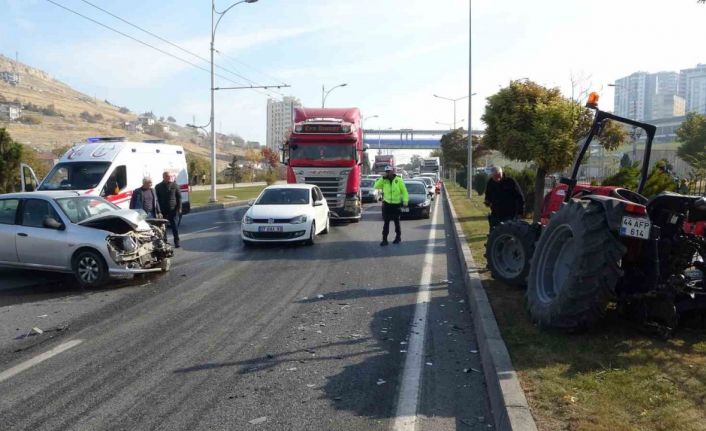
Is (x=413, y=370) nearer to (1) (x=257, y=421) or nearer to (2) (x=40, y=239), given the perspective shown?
(1) (x=257, y=421)

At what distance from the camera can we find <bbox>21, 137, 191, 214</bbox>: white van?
1686 cm

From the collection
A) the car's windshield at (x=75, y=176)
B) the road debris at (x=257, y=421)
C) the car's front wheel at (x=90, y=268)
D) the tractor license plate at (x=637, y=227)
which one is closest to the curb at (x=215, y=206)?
the car's windshield at (x=75, y=176)

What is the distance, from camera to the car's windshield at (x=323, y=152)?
20297mm

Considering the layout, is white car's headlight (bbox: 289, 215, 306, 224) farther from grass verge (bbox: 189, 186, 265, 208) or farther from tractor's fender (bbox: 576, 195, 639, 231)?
grass verge (bbox: 189, 186, 265, 208)

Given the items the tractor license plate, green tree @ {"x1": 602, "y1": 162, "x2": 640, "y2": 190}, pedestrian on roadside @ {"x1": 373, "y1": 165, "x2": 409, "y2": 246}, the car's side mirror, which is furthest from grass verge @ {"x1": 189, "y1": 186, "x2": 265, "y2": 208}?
the tractor license plate

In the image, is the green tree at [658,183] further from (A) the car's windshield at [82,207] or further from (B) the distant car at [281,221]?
(A) the car's windshield at [82,207]

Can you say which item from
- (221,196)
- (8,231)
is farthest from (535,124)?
(221,196)

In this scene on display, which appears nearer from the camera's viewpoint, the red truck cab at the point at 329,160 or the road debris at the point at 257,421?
the road debris at the point at 257,421

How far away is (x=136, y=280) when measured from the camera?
412 inches

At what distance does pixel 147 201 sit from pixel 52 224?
398 cm

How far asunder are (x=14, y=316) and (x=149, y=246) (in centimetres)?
282

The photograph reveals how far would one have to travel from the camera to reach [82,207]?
10.6 m

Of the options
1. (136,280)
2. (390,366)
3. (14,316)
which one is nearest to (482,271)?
(390,366)

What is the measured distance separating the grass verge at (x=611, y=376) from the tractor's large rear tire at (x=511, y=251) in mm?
2056
